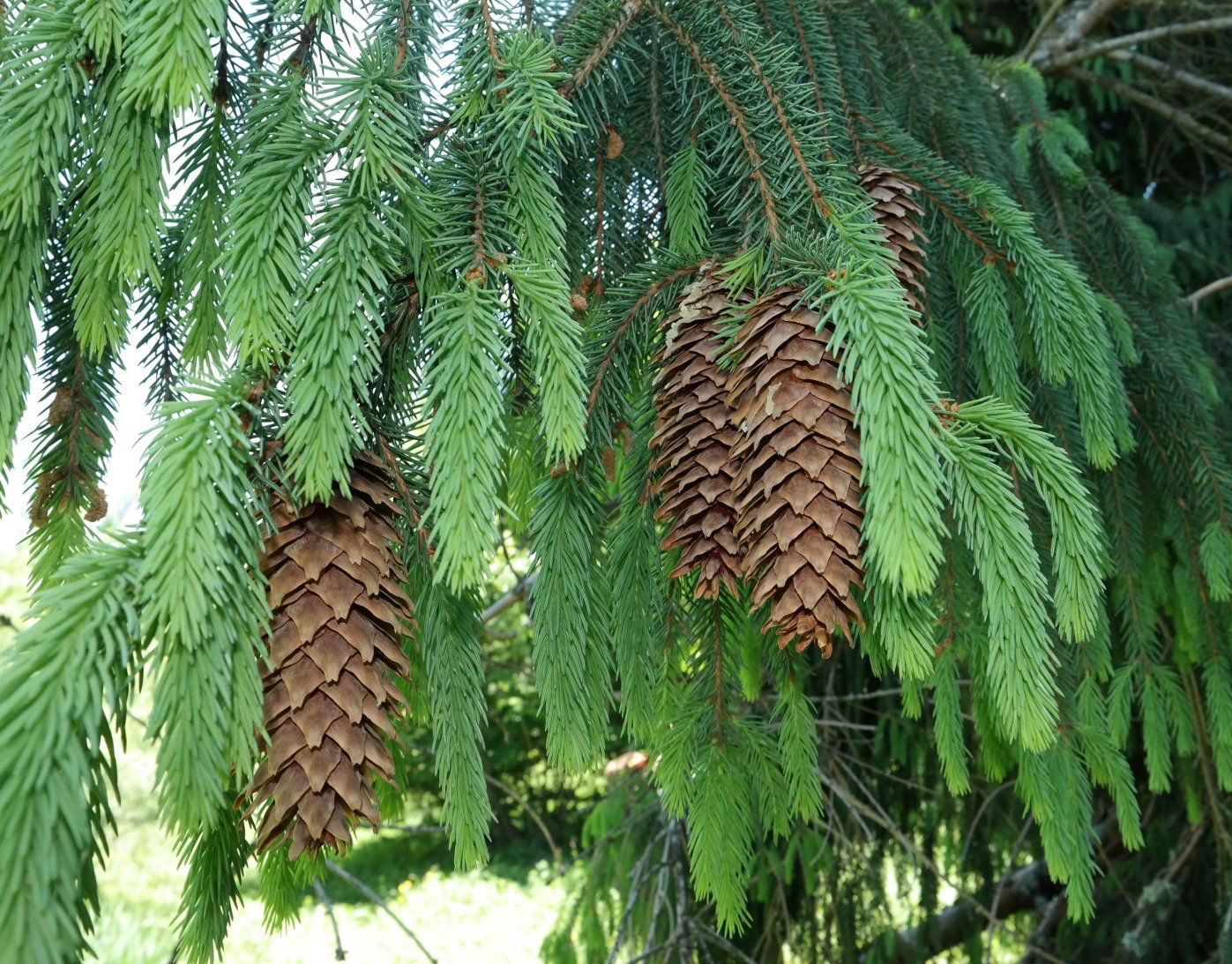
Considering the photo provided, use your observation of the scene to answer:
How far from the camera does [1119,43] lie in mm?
1983

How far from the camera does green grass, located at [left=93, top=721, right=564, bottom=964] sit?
9.56ft

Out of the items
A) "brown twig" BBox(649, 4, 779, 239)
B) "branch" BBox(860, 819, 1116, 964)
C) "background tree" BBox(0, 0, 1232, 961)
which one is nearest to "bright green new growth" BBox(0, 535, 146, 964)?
"background tree" BBox(0, 0, 1232, 961)

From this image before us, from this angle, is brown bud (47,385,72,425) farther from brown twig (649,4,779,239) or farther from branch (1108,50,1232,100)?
branch (1108,50,1232,100)

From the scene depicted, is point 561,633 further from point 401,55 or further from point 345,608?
point 401,55

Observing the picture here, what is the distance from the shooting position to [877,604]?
65cm

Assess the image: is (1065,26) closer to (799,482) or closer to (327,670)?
(799,482)

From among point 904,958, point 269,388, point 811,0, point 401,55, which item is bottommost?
point 904,958

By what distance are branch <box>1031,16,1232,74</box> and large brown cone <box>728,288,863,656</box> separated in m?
1.75

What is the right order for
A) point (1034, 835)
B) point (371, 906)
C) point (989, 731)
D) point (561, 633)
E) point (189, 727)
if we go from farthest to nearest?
point (371, 906)
point (1034, 835)
point (989, 731)
point (561, 633)
point (189, 727)

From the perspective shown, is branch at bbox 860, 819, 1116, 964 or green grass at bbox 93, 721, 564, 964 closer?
branch at bbox 860, 819, 1116, 964

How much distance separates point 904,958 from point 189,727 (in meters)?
2.23

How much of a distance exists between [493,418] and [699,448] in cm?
19

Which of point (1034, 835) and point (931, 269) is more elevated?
point (931, 269)

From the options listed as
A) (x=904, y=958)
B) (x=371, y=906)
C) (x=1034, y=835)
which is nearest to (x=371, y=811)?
(x=904, y=958)
